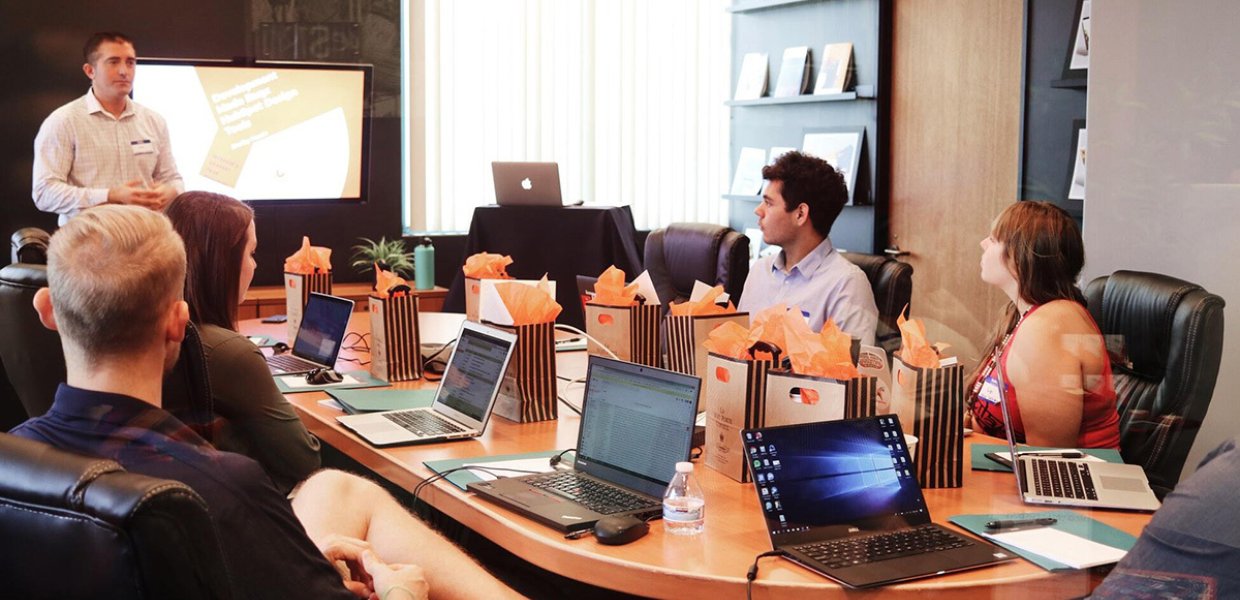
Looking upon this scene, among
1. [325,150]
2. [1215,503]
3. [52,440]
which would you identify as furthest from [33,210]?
[1215,503]

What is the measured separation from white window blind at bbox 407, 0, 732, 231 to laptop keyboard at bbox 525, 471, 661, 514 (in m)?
4.19

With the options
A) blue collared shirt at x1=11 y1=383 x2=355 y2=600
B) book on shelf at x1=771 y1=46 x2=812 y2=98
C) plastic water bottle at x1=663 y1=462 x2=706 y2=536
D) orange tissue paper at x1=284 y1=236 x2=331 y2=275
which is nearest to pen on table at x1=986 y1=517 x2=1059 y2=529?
plastic water bottle at x1=663 y1=462 x2=706 y2=536

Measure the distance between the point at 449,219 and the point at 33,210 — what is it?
2011mm

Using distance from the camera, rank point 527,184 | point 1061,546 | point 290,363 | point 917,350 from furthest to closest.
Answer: point 527,184
point 290,363
point 917,350
point 1061,546

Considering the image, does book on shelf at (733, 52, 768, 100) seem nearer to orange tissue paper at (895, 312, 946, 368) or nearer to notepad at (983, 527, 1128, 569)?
orange tissue paper at (895, 312, 946, 368)

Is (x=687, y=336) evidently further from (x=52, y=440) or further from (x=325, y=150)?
(x=325, y=150)

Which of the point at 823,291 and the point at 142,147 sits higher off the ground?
the point at 142,147

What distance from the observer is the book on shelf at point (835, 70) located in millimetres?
5770

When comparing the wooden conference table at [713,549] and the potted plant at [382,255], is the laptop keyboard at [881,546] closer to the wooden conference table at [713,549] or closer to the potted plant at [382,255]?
the wooden conference table at [713,549]

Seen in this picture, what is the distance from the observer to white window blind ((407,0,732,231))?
20.2 feet

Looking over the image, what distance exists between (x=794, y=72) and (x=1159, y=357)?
3753 millimetres

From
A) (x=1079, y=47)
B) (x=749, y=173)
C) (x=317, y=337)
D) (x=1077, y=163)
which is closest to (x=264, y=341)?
(x=317, y=337)

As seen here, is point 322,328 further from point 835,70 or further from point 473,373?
point 835,70

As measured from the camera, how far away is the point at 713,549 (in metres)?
1.76
